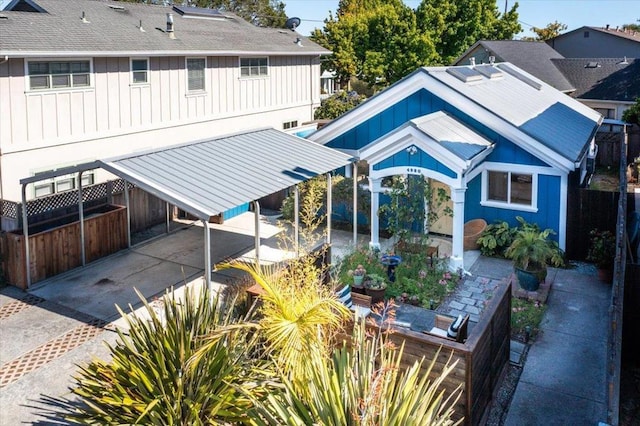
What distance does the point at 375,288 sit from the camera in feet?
41.3

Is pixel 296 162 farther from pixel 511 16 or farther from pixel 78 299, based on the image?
pixel 511 16

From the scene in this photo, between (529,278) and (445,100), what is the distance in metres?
6.17

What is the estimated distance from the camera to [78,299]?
41.9ft

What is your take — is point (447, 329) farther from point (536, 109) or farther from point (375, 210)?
point (536, 109)

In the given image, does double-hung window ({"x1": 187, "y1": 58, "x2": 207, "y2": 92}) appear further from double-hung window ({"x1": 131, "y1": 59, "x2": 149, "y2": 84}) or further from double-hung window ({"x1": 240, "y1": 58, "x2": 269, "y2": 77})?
double-hung window ({"x1": 240, "y1": 58, "x2": 269, "y2": 77})

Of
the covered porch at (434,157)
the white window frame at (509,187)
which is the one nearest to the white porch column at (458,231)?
the covered porch at (434,157)

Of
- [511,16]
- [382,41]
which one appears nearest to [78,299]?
[382,41]

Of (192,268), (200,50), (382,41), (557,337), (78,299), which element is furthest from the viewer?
(382,41)

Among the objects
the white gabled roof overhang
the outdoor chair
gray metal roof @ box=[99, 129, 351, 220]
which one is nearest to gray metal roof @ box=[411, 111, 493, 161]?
the white gabled roof overhang

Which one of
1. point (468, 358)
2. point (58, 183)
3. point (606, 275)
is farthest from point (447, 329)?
point (58, 183)

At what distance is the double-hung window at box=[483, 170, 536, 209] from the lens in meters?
16.1

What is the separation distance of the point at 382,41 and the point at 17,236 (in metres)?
34.5

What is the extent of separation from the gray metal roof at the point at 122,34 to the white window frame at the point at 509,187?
10.2m

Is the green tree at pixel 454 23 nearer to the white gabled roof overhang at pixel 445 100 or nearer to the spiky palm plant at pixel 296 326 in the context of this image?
the white gabled roof overhang at pixel 445 100
